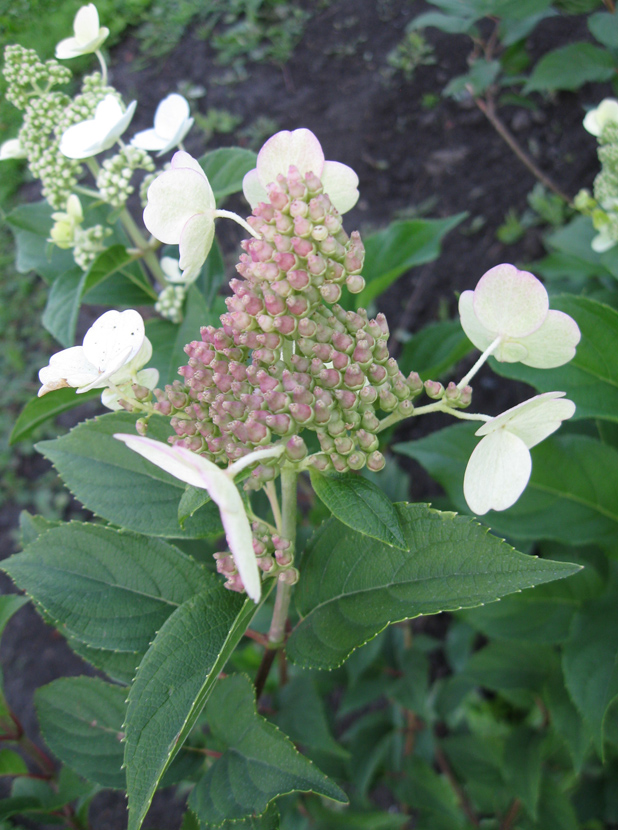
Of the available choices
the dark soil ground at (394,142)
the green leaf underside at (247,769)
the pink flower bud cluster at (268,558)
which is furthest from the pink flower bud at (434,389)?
the dark soil ground at (394,142)

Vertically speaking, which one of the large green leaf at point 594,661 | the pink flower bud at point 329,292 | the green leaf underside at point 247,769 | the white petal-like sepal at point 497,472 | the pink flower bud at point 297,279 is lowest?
the large green leaf at point 594,661

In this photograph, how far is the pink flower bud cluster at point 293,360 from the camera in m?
0.66

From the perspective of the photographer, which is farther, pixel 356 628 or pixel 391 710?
pixel 391 710

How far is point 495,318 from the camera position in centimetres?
70

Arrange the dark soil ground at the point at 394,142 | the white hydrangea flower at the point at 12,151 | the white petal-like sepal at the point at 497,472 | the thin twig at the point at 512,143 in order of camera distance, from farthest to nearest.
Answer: the dark soil ground at the point at 394,142
the thin twig at the point at 512,143
the white hydrangea flower at the point at 12,151
the white petal-like sepal at the point at 497,472

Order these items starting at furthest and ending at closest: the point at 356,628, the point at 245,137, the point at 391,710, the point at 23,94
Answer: the point at 245,137
the point at 391,710
the point at 23,94
the point at 356,628

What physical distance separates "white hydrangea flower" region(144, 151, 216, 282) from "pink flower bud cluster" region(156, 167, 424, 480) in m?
0.08

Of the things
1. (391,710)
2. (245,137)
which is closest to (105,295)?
(391,710)

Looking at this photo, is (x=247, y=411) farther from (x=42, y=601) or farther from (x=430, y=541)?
(x=42, y=601)

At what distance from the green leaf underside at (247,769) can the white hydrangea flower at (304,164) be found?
0.72 metres

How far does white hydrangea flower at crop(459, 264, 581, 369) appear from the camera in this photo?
672 millimetres

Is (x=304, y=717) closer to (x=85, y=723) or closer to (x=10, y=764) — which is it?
(x=85, y=723)

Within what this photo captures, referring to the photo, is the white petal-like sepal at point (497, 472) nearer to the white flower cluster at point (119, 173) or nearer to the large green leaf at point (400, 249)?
the white flower cluster at point (119, 173)

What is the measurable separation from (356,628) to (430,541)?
0.17 meters
